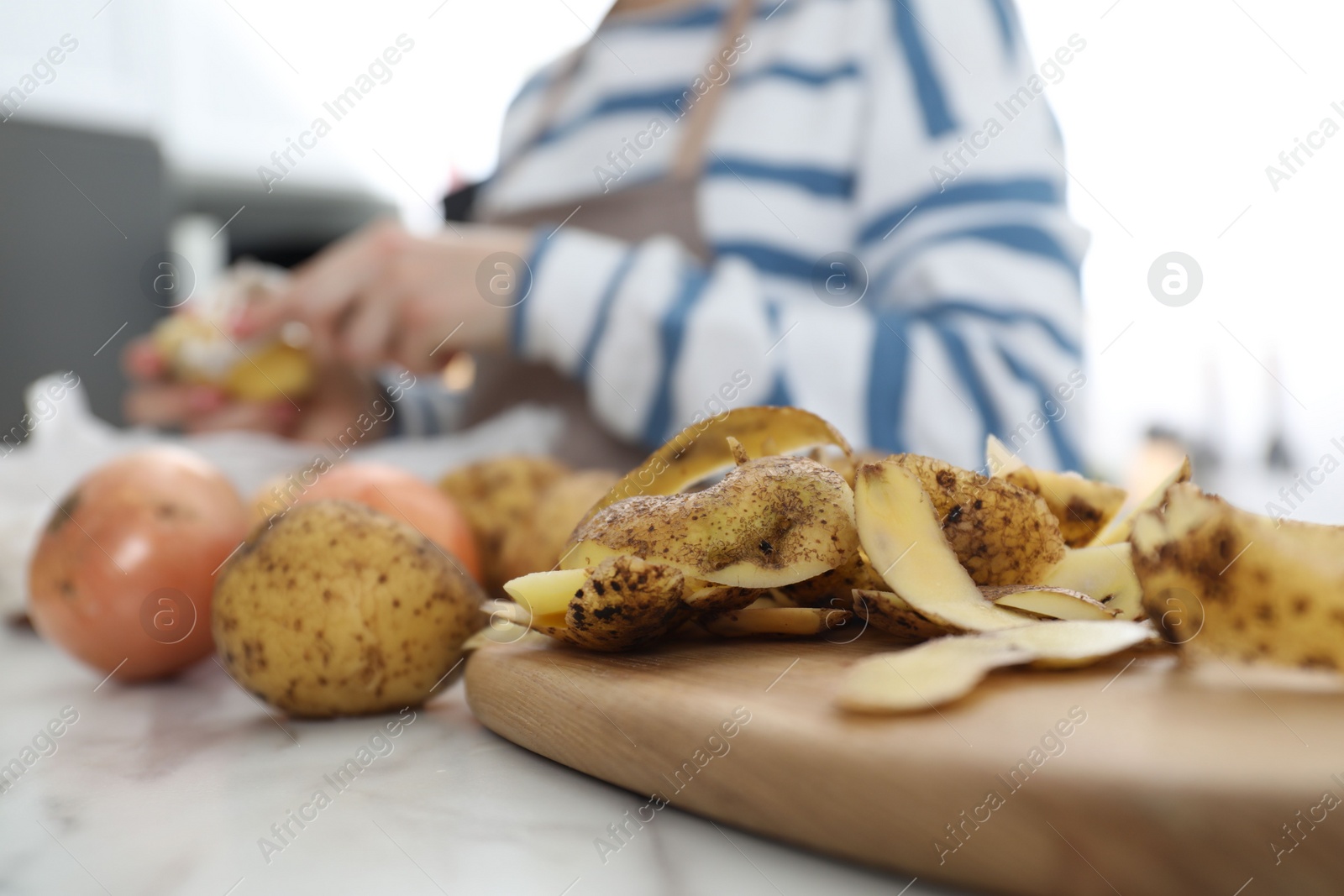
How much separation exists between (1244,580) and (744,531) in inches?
5.6

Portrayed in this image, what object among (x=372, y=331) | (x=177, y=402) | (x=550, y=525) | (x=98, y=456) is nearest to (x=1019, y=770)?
(x=550, y=525)

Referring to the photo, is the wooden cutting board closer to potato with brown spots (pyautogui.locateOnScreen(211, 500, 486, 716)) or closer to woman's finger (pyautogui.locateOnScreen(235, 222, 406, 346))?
potato with brown spots (pyautogui.locateOnScreen(211, 500, 486, 716))

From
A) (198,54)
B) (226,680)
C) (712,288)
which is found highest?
(198,54)

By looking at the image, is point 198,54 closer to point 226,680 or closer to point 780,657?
A: point 226,680

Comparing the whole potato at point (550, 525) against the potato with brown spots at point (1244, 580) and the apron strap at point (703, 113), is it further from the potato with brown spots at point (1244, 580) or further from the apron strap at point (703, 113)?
the apron strap at point (703, 113)

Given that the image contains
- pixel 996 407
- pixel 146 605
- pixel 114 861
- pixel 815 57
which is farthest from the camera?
pixel 815 57

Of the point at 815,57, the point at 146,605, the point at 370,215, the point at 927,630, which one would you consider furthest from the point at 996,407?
the point at 370,215

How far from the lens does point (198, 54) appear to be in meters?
2.32

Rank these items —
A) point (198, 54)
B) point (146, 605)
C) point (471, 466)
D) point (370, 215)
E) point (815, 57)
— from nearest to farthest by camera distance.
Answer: point (146, 605) → point (471, 466) → point (815, 57) → point (198, 54) → point (370, 215)

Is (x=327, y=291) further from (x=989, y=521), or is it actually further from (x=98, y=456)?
(x=989, y=521)

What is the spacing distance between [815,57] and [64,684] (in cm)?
91

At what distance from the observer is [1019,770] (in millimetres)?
193

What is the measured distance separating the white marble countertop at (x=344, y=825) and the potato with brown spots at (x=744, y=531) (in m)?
0.07

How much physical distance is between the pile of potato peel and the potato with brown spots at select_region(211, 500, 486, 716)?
29mm
